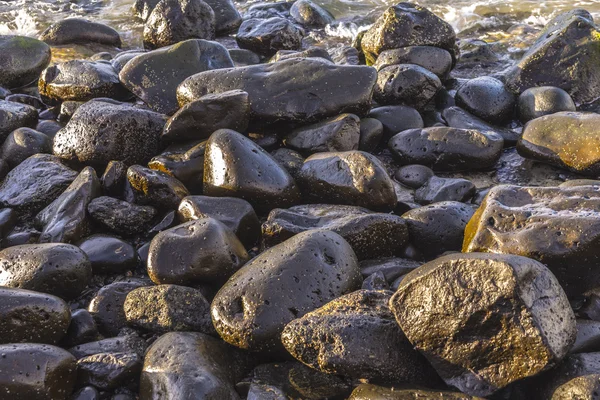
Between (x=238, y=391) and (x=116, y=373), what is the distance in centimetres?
62

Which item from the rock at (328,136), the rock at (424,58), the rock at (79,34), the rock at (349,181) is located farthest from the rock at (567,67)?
the rock at (79,34)

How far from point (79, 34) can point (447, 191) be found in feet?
20.9

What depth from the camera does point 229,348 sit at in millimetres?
→ 3525

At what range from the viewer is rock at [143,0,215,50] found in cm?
871

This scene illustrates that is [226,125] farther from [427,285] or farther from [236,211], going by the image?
[427,285]

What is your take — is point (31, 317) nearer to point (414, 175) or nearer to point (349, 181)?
point (349, 181)

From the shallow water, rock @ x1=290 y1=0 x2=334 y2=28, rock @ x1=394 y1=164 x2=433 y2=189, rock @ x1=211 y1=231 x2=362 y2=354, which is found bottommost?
the shallow water

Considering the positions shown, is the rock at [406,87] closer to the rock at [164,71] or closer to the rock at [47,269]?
the rock at [164,71]

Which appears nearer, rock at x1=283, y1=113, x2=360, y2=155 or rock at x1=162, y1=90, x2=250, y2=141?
rock at x1=162, y1=90, x2=250, y2=141

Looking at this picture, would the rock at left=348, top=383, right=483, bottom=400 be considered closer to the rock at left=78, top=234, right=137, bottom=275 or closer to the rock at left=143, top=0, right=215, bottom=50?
the rock at left=78, top=234, right=137, bottom=275

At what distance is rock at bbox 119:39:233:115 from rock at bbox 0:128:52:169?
3.40ft

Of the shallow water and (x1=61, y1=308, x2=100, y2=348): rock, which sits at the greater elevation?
(x1=61, y1=308, x2=100, y2=348): rock

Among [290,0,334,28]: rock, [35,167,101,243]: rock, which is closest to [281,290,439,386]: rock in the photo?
[35,167,101,243]: rock

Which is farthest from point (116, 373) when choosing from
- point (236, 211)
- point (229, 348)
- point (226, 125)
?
point (226, 125)
